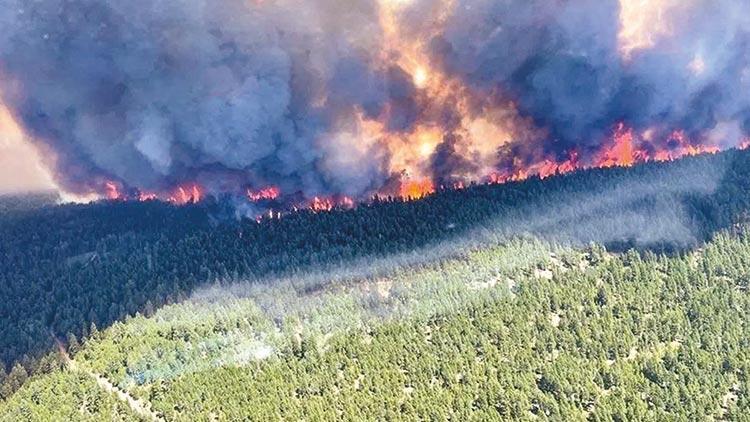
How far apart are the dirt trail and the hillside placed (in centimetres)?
82

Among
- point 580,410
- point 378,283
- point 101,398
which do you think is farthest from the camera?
point 378,283

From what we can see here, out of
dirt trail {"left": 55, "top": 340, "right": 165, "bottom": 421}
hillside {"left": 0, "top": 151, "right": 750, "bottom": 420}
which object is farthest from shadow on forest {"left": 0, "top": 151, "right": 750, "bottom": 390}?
dirt trail {"left": 55, "top": 340, "right": 165, "bottom": 421}

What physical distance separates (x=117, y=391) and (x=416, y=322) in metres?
44.5

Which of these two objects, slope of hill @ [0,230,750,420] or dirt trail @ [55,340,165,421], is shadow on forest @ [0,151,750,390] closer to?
slope of hill @ [0,230,750,420]

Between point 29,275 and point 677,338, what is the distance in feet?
374

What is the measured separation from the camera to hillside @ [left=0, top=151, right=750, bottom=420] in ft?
482

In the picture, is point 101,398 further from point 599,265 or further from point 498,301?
point 599,265

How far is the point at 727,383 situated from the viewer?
477 ft

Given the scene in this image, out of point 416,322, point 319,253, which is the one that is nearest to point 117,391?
point 416,322

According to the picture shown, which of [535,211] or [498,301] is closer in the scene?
[498,301]

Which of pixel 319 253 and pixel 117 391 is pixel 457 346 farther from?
pixel 117 391

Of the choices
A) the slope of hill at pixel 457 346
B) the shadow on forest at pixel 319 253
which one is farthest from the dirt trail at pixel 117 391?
the shadow on forest at pixel 319 253

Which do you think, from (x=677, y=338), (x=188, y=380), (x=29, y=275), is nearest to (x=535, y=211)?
(x=677, y=338)

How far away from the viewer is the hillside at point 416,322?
147000 mm
